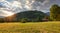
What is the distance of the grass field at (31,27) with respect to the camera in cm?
659

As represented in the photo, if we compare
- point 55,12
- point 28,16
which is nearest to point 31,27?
point 28,16

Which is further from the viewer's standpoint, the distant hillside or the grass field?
the distant hillside

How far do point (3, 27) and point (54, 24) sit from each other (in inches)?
80.6

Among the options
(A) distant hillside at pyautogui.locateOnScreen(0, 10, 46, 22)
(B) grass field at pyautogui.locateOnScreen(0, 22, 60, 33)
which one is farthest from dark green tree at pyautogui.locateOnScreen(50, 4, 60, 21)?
(A) distant hillside at pyautogui.locateOnScreen(0, 10, 46, 22)

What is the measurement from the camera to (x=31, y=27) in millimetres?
6727

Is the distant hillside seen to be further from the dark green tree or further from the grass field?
the dark green tree

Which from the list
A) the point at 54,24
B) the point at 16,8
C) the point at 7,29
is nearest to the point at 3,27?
the point at 7,29

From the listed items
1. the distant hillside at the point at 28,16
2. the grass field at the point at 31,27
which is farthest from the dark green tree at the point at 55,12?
the distant hillside at the point at 28,16

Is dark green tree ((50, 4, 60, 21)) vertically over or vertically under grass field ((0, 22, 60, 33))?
over

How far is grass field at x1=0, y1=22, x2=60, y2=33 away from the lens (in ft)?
21.6

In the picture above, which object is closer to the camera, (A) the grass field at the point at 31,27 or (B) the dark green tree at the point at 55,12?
(A) the grass field at the point at 31,27

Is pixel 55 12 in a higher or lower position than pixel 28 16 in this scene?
higher

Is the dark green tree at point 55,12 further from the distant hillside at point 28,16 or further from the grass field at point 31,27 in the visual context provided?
the distant hillside at point 28,16

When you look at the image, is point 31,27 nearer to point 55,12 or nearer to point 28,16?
point 28,16
